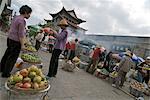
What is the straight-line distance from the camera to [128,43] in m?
35.3

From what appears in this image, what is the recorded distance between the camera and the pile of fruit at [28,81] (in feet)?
14.9

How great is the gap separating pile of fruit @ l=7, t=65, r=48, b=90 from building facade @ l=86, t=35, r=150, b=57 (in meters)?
27.4

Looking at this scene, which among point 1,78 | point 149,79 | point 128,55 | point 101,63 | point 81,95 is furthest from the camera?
point 101,63

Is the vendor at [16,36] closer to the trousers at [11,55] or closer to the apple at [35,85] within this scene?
the trousers at [11,55]

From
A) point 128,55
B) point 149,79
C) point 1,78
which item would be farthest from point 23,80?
point 149,79

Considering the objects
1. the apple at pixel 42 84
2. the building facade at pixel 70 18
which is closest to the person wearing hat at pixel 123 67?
the apple at pixel 42 84

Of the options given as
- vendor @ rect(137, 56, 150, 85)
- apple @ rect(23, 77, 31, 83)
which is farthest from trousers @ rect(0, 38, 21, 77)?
vendor @ rect(137, 56, 150, 85)

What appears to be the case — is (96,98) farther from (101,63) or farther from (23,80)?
(101,63)

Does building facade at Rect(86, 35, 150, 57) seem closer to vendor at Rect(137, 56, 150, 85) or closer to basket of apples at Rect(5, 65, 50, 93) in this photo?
vendor at Rect(137, 56, 150, 85)

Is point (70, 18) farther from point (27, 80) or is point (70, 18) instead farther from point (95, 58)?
point (27, 80)

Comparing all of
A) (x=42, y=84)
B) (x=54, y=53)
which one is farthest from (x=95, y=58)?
(x=42, y=84)

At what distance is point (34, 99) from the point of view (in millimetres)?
4504

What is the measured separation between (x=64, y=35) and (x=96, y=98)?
90.6 inches

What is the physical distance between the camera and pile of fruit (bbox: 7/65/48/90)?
4.53m
